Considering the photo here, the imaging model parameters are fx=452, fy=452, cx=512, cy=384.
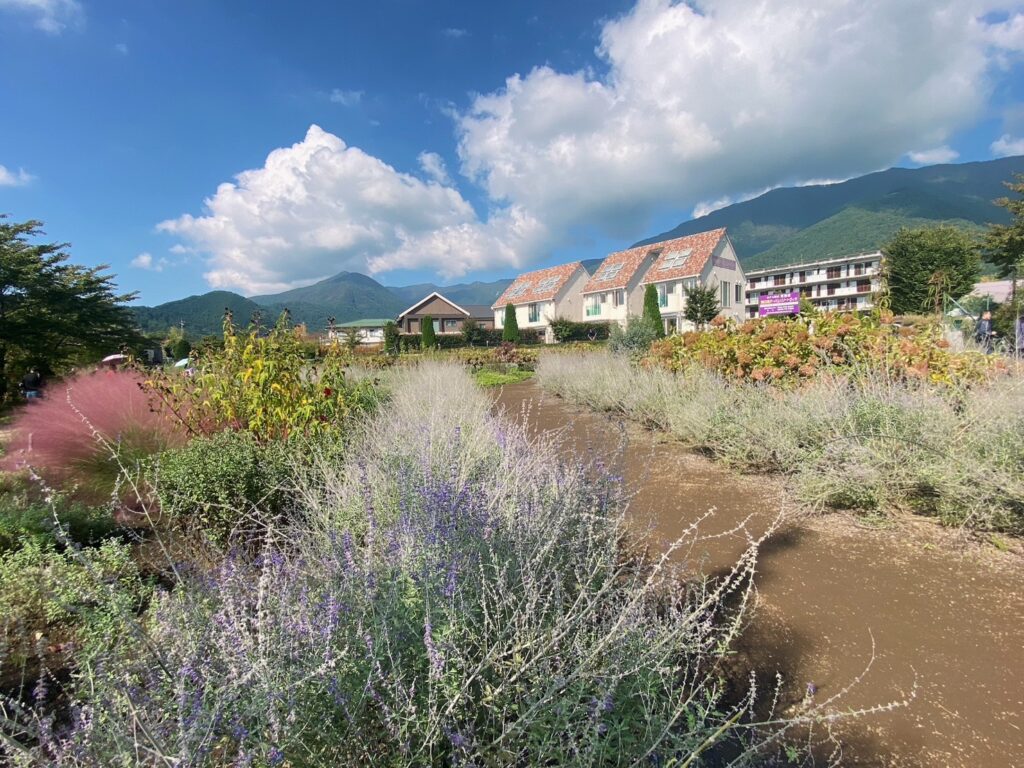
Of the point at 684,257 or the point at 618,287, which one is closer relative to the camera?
the point at 684,257

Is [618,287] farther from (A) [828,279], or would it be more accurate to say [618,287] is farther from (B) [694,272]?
(A) [828,279]

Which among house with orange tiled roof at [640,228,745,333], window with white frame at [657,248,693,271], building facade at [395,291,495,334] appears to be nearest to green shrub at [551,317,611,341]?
house with orange tiled roof at [640,228,745,333]

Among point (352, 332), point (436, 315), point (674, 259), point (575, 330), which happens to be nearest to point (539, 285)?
point (575, 330)

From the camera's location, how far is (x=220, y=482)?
317 centimetres

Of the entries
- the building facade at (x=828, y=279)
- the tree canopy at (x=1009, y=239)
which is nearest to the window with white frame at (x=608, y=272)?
the tree canopy at (x=1009, y=239)

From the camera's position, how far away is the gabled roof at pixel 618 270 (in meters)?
36.9

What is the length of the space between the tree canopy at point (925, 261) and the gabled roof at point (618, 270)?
742 inches

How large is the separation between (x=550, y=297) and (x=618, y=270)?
6.38 m

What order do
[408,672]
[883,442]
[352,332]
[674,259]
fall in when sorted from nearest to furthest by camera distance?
[408,672] < [883,442] < [352,332] < [674,259]

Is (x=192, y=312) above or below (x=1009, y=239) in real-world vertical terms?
above

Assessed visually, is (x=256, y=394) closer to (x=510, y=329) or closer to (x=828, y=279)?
(x=510, y=329)

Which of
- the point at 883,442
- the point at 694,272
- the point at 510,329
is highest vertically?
the point at 694,272

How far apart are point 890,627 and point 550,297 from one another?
39.9m

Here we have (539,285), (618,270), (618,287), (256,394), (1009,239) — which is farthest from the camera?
(539,285)
